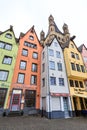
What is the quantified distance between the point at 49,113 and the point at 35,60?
1073 centimetres

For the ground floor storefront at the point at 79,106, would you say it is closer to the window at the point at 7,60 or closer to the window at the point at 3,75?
the window at the point at 3,75

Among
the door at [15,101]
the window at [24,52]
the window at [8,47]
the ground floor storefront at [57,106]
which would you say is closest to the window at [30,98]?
the door at [15,101]

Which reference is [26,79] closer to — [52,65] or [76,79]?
[52,65]

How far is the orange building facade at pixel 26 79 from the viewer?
1535cm

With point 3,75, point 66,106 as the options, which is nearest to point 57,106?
point 66,106

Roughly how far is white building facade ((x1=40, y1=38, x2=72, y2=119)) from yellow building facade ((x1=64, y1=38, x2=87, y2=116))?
44.9 inches

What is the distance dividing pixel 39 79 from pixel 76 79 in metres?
7.80

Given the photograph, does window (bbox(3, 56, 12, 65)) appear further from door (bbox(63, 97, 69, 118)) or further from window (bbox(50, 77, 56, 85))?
door (bbox(63, 97, 69, 118))

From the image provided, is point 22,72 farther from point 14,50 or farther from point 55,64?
point 55,64

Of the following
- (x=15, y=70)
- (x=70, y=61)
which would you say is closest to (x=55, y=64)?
(x=70, y=61)

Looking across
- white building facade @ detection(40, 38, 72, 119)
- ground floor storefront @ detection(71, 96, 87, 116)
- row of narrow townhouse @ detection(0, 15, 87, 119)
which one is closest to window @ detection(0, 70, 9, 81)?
row of narrow townhouse @ detection(0, 15, 87, 119)

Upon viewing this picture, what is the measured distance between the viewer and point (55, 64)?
1894 centimetres

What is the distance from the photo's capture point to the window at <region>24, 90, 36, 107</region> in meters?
16.0

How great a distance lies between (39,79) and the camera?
1866cm
